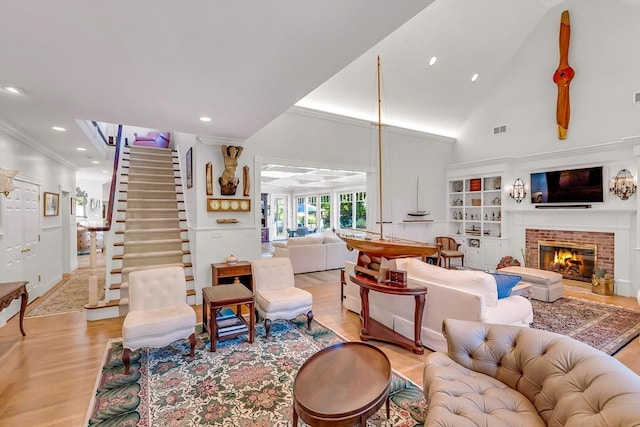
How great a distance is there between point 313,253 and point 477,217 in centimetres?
435

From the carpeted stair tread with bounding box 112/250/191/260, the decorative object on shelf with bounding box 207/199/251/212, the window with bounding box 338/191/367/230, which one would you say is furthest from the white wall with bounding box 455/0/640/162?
the carpeted stair tread with bounding box 112/250/191/260

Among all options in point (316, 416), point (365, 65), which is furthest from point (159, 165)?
point (316, 416)

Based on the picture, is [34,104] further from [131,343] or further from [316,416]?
[316,416]

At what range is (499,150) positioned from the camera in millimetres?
7078

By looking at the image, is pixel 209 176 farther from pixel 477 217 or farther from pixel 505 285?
pixel 477 217

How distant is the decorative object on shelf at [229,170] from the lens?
4762mm

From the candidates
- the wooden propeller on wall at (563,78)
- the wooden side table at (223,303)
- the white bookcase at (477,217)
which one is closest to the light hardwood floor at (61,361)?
the wooden side table at (223,303)

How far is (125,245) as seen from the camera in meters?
4.92

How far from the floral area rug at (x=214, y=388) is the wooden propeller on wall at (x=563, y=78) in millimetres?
6169

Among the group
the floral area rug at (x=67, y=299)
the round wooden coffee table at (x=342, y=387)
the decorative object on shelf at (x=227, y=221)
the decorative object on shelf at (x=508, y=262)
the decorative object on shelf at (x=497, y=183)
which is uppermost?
the decorative object on shelf at (x=497, y=183)

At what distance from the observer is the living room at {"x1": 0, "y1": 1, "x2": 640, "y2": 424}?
489cm

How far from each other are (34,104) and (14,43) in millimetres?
1572

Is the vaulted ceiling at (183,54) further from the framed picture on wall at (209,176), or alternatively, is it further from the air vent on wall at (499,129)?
the air vent on wall at (499,129)

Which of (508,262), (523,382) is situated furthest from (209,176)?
(508,262)
